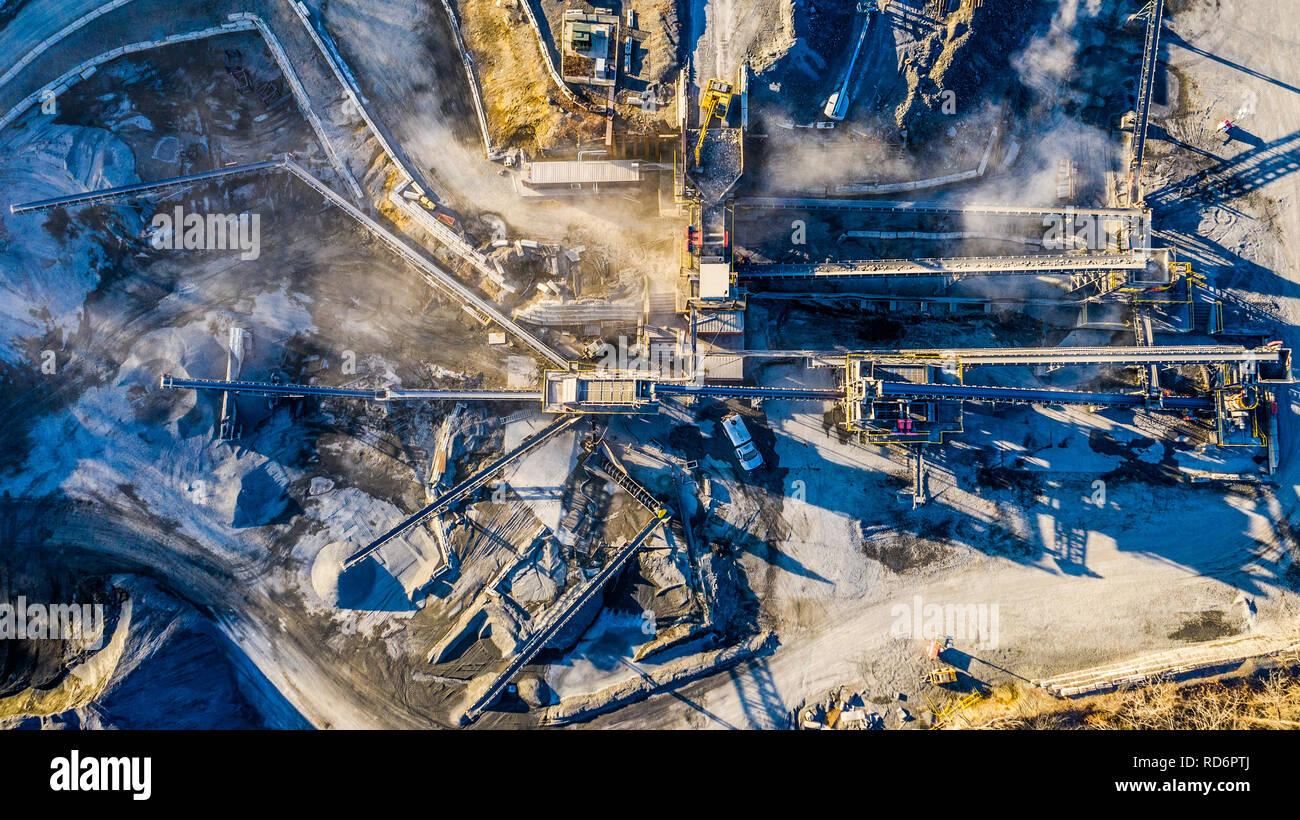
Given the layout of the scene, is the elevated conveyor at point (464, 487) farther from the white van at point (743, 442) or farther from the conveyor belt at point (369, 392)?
the white van at point (743, 442)

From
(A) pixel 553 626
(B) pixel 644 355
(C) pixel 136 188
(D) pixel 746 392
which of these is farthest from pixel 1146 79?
(C) pixel 136 188

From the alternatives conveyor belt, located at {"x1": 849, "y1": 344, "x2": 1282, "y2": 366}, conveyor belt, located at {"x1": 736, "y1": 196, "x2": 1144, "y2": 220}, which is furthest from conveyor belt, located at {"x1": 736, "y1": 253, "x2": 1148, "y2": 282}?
conveyor belt, located at {"x1": 849, "y1": 344, "x2": 1282, "y2": 366}

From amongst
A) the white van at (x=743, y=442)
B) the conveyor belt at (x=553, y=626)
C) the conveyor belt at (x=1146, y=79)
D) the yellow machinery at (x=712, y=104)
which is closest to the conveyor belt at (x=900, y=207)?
the conveyor belt at (x=1146, y=79)

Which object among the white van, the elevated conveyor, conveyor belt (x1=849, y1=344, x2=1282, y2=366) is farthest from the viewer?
the white van

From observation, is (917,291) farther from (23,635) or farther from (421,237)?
(23,635)

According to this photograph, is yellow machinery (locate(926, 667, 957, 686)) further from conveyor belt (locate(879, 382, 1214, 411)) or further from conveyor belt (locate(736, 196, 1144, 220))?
conveyor belt (locate(736, 196, 1144, 220))

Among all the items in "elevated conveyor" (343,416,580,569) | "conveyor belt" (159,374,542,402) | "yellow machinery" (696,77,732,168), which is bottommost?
"elevated conveyor" (343,416,580,569)
